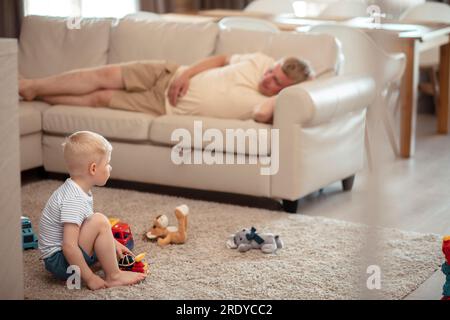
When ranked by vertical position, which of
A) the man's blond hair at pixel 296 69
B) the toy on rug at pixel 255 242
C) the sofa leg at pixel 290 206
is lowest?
the sofa leg at pixel 290 206

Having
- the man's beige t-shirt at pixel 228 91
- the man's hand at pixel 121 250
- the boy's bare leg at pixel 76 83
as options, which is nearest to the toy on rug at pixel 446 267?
the man's hand at pixel 121 250

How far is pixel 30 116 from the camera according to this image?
12.0ft

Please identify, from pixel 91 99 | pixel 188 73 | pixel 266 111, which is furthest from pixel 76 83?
pixel 266 111

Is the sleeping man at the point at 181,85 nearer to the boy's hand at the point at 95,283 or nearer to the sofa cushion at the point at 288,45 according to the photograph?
the sofa cushion at the point at 288,45

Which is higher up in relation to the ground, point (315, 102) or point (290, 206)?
point (315, 102)

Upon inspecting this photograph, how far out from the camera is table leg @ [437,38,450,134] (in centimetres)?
496

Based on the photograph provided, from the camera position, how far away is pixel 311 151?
10.5ft

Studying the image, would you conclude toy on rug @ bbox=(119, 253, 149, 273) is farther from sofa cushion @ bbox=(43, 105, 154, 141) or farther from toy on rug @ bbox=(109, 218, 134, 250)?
sofa cushion @ bbox=(43, 105, 154, 141)

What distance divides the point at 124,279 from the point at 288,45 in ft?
6.04

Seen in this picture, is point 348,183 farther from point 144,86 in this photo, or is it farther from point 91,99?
point 91,99

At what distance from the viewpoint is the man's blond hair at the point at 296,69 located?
3.36m

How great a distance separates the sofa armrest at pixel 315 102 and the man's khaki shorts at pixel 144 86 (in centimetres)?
77

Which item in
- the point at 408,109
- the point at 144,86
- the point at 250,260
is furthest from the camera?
the point at 408,109

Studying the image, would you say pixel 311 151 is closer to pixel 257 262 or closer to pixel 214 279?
pixel 257 262
